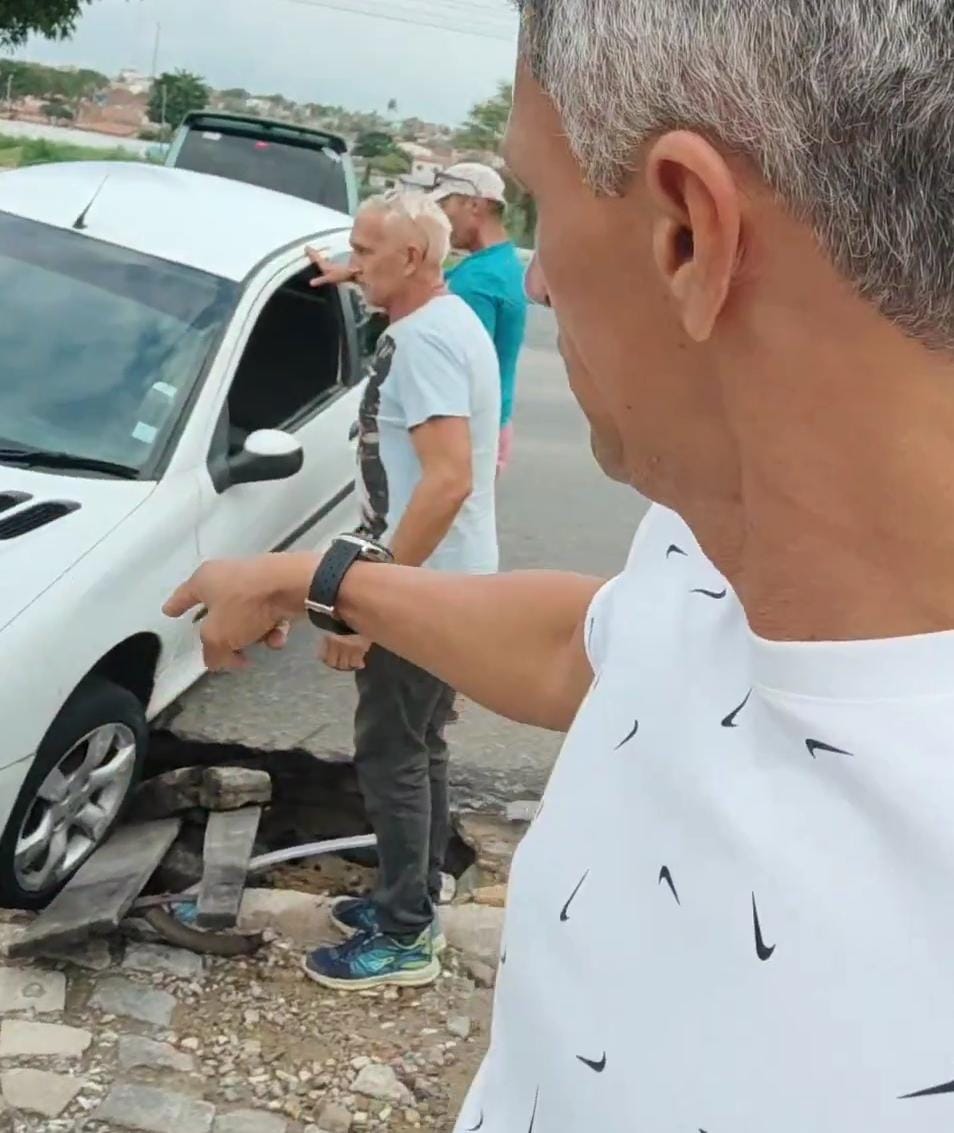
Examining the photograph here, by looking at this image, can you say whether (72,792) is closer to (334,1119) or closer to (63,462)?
(63,462)

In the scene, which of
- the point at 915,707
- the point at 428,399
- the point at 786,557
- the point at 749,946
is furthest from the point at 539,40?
the point at 428,399

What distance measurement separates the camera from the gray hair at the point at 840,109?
72 centimetres

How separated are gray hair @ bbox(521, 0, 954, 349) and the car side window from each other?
12.5 ft

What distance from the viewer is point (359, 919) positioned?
3344 millimetres

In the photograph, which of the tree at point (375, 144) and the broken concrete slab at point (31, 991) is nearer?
the broken concrete slab at point (31, 991)

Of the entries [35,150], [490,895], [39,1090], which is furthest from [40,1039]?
[35,150]

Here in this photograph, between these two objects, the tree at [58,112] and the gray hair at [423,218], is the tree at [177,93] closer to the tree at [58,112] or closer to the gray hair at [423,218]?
the tree at [58,112]

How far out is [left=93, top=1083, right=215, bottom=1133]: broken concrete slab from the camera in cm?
263

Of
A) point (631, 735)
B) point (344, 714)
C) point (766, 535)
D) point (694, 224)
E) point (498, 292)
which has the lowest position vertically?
point (344, 714)

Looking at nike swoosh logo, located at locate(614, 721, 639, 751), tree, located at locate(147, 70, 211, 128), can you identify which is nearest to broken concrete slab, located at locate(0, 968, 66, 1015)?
nike swoosh logo, located at locate(614, 721, 639, 751)

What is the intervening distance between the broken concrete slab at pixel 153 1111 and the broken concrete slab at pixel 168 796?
1162mm

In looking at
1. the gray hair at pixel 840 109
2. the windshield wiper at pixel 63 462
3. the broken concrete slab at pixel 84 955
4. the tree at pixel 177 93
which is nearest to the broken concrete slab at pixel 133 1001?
the broken concrete slab at pixel 84 955

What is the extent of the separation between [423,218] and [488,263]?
1.04 m

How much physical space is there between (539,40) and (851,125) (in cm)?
25
